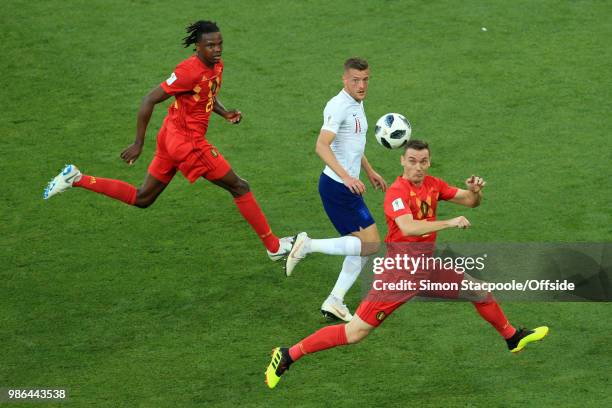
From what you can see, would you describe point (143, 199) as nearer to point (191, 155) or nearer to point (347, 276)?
point (191, 155)

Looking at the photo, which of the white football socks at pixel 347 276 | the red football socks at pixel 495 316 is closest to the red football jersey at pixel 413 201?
the red football socks at pixel 495 316

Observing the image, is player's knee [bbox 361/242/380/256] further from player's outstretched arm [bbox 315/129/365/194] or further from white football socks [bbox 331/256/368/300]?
player's outstretched arm [bbox 315/129/365/194]

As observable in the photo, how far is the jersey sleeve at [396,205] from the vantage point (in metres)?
9.17

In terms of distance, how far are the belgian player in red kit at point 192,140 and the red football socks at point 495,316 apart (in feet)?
8.49

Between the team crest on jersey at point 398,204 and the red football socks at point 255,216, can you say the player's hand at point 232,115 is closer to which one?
the red football socks at point 255,216

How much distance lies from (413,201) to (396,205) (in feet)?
0.74

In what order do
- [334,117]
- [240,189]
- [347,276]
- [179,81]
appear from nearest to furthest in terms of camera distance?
1. [334,117]
2. [347,276]
3. [179,81]
4. [240,189]

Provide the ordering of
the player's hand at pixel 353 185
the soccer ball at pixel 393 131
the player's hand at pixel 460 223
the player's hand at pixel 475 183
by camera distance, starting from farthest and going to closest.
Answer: the soccer ball at pixel 393 131
the player's hand at pixel 353 185
the player's hand at pixel 475 183
the player's hand at pixel 460 223

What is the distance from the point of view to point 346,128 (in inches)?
420

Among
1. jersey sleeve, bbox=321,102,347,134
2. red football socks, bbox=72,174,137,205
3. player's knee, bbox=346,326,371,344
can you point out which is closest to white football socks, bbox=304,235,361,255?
jersey sleeve, bbox=321,102,347,134

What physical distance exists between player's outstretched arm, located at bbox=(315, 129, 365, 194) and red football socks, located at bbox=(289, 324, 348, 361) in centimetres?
146

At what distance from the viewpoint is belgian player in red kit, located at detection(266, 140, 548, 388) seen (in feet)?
30.4

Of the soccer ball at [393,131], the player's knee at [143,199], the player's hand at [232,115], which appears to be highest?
the soccer ball at [393,131]

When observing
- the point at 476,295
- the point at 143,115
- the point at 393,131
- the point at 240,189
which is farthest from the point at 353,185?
the point at 143,115
